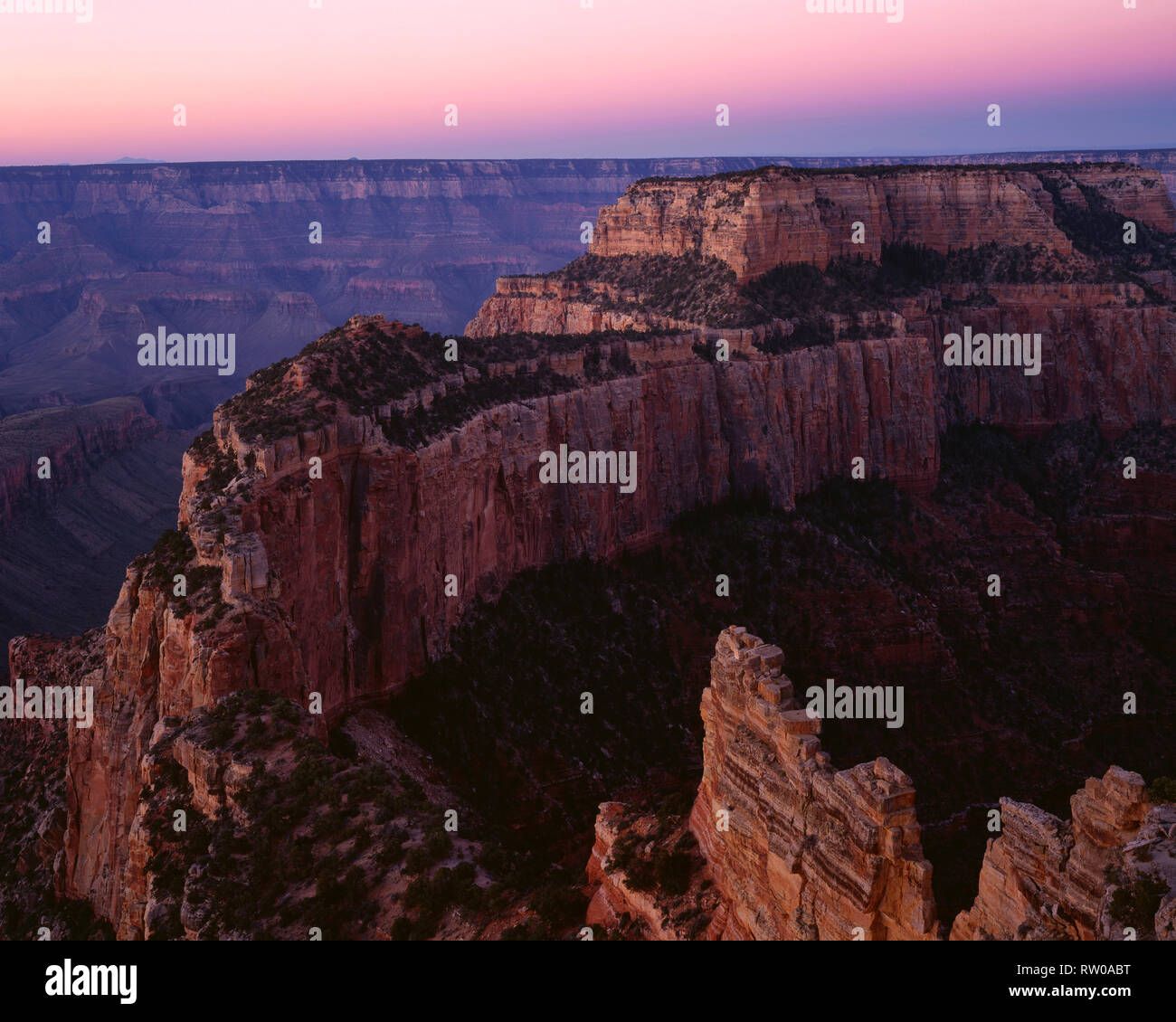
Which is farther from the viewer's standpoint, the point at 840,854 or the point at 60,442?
the point at 60,442

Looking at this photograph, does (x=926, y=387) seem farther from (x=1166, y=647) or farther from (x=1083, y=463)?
(x=1166, y=647)

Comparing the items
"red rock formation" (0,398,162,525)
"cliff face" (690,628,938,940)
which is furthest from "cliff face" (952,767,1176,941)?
"red rock formation" (0,398,162,525)

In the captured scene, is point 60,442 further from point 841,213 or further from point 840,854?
point 840,854

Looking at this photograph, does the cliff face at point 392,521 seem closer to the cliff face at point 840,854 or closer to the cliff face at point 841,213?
the cliff face at point 841,213

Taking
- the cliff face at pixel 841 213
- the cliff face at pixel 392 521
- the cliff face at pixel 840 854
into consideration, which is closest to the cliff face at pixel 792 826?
the cliff face at pixel 840 854

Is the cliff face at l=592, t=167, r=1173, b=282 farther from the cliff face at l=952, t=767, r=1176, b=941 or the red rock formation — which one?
the red rock formation

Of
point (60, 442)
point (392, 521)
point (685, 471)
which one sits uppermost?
point (60, 442)

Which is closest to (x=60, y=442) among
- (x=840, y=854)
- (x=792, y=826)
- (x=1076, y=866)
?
(x=792, y=826)
